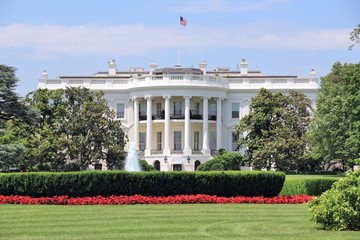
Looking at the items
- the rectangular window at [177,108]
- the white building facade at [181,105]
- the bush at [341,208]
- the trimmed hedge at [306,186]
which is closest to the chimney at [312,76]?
the white building facade at [181,105]

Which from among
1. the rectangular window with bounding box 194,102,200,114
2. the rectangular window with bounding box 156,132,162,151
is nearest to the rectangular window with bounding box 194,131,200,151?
the rectangular window with bounding box 194,102,200,114

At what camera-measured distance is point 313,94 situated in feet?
282

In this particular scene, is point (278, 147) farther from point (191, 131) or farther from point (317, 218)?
point (317, 218)

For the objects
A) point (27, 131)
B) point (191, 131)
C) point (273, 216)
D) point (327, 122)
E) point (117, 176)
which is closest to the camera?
point (273, 216)

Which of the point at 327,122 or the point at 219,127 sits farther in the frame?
the point at 219,127

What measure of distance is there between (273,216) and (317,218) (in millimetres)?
4620

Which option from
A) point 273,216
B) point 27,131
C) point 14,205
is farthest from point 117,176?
point 27,131

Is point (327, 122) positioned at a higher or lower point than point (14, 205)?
higher

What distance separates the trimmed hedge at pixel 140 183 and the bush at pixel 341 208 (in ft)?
41.2

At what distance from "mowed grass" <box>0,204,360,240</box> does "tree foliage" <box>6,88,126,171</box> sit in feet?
111

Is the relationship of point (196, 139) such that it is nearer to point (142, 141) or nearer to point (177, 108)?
point (177, 108)

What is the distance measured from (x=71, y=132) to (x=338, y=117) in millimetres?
22534

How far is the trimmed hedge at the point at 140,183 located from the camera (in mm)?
34656

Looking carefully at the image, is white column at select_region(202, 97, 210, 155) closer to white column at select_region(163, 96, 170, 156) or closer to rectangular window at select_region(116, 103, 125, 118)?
white column at select_region(163, 96, 170, 156)
